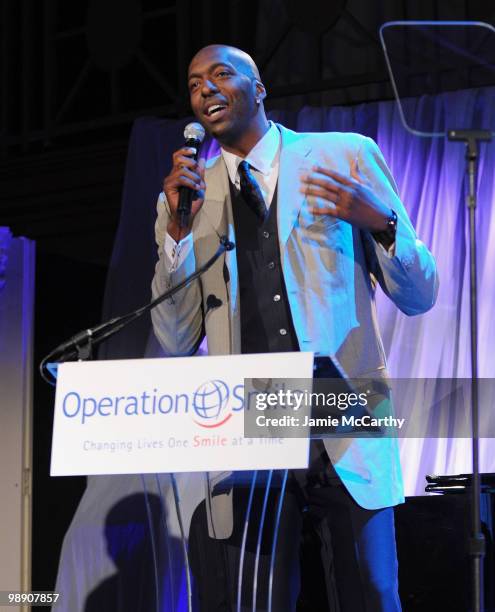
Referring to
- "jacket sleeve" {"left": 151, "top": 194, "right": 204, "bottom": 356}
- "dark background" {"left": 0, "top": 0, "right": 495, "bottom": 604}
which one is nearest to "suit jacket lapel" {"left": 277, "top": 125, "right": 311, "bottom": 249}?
"jacket sleeve" {"left": 151, "top": 194, "right": 204, "bottom": 356}

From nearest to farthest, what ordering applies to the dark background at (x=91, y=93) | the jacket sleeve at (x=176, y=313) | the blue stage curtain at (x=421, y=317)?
the jacket sleeve at (x=176, y=313) < the blue stage curtain at (x=421, y=317) < the dark background at (x=91, y=93)

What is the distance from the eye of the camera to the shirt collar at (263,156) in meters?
2.57

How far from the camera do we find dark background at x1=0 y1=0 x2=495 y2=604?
5172 mm

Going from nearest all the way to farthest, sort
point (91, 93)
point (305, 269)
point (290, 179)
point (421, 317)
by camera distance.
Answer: point (305, 269), point (290, 179), point (421, 317), point (91, 93)

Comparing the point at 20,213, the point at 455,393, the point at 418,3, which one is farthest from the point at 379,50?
the point at 20,213

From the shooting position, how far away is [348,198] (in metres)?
2.26

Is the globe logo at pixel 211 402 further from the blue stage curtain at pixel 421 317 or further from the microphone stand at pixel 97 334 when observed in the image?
the blue stage curtain at pixel 421 317

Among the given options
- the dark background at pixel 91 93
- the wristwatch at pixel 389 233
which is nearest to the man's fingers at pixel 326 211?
the wristwatch at pixel 389 233

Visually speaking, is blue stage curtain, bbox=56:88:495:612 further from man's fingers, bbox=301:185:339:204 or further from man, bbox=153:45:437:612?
man's fingers, bbox=301:185:339:204

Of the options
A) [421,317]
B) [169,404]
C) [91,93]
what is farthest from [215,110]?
[91,93]

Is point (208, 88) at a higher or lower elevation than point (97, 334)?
higher

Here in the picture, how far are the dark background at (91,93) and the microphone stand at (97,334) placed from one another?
9.74ft

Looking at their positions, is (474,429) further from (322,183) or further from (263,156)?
(263,156)

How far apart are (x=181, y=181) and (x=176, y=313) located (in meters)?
0.35
